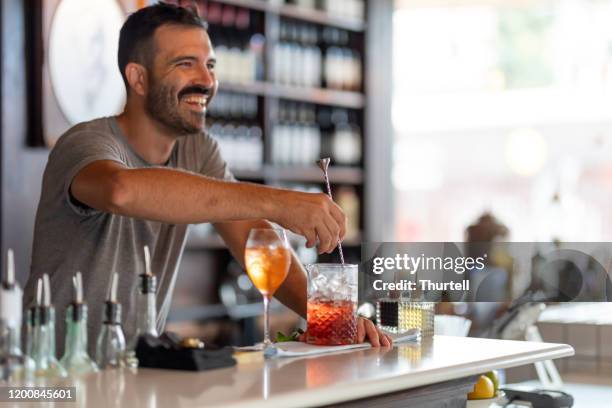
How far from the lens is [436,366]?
171cm

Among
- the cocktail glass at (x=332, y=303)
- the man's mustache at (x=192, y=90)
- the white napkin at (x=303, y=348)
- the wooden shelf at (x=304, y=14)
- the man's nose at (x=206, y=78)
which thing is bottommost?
the white napkin at (x=303, y=348)

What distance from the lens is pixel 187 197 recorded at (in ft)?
6.18

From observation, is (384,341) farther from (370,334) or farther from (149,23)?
(149,23)

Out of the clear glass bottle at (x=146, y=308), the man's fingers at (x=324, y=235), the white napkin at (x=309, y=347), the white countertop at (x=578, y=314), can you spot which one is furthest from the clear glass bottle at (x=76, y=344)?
the white countertop at (x=578, y=314)

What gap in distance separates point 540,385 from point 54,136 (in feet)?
6.82

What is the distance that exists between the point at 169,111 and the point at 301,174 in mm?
2898

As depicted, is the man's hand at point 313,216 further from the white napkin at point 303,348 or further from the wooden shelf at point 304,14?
the wooden shelf at point 304,14

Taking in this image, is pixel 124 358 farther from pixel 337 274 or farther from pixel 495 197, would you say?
pixel 495 197

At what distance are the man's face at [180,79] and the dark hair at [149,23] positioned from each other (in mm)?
17

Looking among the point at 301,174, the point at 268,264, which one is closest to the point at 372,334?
the point at 268,264

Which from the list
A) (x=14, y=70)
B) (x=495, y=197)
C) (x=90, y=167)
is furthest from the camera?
(x=495, y=197)

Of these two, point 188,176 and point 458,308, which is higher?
point 188,176

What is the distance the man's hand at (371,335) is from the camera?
1.97 m

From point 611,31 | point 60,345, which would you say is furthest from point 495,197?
point 60,345
